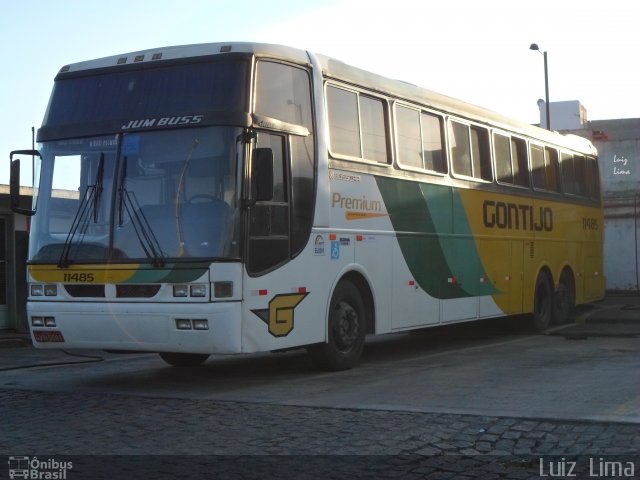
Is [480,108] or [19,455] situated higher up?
[480,108]

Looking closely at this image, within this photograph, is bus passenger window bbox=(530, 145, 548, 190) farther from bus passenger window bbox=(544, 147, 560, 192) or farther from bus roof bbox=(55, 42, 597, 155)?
bus roof bbox=(55, 42, 597, 155)

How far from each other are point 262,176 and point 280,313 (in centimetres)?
149

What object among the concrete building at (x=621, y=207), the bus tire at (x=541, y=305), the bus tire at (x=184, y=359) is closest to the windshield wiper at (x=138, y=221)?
the bus tire at (x=184, y=359)

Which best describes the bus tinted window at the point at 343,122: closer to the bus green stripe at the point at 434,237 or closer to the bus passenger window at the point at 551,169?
the bus green stripe at the point at 434,237

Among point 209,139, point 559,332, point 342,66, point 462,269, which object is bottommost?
point 559,332

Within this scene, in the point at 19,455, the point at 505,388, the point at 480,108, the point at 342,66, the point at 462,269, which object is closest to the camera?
the point at 19,455

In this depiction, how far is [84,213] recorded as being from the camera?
10203 millimetres

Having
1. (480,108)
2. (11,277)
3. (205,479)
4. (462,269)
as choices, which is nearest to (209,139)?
(205,479)

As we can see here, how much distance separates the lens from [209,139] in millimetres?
9828

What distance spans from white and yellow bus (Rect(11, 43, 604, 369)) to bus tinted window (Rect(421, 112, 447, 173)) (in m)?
0.48

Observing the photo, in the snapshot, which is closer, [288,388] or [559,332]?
[288,388]

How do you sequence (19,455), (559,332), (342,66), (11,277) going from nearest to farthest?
(19,455) < (342,66) < (559,332) < (11,277)

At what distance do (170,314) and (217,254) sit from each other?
2.50ft

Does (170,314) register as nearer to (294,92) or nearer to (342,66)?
(294,92)
